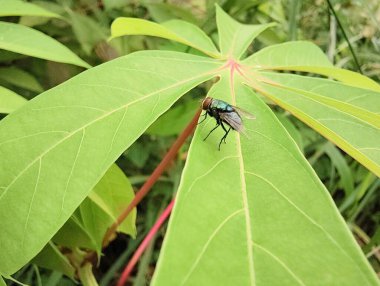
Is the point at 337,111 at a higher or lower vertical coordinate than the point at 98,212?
higher

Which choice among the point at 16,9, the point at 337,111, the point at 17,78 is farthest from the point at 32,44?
the point at 337,111

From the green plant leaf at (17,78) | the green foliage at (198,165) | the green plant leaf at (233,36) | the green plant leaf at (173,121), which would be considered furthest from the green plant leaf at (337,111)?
the green plant leaf at (17,78)

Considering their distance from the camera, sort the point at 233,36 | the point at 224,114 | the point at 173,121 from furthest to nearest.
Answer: the point at 173,121
the point at 233,36
the point at 224,114

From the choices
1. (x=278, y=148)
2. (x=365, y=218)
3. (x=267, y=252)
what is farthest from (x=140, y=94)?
(x=365, y=218)

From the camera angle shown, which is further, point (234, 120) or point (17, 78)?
point (17, 78)

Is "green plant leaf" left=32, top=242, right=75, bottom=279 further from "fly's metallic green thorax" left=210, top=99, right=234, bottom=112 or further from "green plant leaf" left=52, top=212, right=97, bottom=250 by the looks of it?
"fly's metallic green thorax" left=210, top=99, right=234, bottom=112

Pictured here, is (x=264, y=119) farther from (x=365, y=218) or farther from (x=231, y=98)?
(x=365, y=218)

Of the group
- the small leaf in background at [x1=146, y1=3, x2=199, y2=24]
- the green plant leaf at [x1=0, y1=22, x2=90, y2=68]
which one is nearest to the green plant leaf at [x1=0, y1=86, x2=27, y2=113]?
the green plant leaf at [x1=0, y1=22, x2=90, y2=68]

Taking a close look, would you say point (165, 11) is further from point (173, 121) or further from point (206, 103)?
A: point (206, 103)
